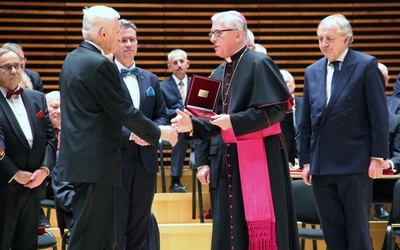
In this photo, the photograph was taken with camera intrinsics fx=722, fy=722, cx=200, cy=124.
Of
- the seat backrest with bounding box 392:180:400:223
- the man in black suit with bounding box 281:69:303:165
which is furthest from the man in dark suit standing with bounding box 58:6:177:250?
the seat backrest with bounding box 392:180:400:223

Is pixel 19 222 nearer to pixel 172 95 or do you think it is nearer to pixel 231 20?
pixel 231 20

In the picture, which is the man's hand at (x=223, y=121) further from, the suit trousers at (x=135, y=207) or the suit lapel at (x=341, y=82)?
the suit trousers at (x=135, y=207)

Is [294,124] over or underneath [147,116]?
underneath

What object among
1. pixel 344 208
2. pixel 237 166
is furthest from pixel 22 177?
pixel 344 208

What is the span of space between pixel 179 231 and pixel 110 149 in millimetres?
2143

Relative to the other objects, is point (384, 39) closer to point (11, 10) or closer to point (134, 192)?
point (11, 10)

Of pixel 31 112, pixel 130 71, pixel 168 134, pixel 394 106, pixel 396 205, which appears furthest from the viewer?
pixel 394 106

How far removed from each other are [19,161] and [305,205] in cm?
218

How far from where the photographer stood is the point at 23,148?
4727 millimetres

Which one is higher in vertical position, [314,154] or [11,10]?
[11,10]

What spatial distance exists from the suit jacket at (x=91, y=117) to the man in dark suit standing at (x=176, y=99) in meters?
3.34

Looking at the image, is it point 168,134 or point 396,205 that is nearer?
point 168,134

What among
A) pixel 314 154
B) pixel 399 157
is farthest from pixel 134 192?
pixel 399 157

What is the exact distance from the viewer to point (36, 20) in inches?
363
